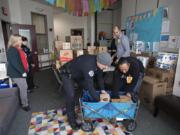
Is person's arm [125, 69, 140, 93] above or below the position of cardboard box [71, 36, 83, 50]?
below

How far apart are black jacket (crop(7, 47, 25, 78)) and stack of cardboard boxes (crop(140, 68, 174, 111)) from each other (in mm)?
2286

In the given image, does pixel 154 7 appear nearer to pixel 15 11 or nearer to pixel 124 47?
pixel 124 47

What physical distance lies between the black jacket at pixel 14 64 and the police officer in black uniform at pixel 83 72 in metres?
0.93

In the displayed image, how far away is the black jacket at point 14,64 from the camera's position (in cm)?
244

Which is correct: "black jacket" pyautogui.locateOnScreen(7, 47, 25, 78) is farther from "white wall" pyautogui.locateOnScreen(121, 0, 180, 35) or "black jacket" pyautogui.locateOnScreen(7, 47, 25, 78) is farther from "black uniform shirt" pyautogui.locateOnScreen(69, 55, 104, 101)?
"white wall" pyautogui.locateOnScreen(121, 0, 180, 35)

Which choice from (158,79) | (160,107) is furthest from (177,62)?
(160,107)

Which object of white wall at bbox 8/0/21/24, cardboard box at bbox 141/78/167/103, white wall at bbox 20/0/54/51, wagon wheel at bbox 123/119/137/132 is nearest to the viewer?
wagon wheel at bbox 123/119/137/132

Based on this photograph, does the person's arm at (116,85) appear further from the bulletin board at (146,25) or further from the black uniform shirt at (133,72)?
the bulletin board at (146,25)

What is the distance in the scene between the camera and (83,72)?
5.89 ft

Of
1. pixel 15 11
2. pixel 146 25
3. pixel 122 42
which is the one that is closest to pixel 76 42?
pixel 122 42

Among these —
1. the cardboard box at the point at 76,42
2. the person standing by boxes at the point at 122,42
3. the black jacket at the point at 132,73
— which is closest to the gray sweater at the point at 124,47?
the person standing by boxes at the point at 122,42

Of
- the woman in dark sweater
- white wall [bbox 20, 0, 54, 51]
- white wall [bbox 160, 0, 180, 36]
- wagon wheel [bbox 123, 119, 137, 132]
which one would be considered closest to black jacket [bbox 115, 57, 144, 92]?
wagon wheel [bbox 123, 119, 137, 132]

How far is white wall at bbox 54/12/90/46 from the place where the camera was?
8460 millimetres

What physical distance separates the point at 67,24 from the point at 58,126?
7.80m
